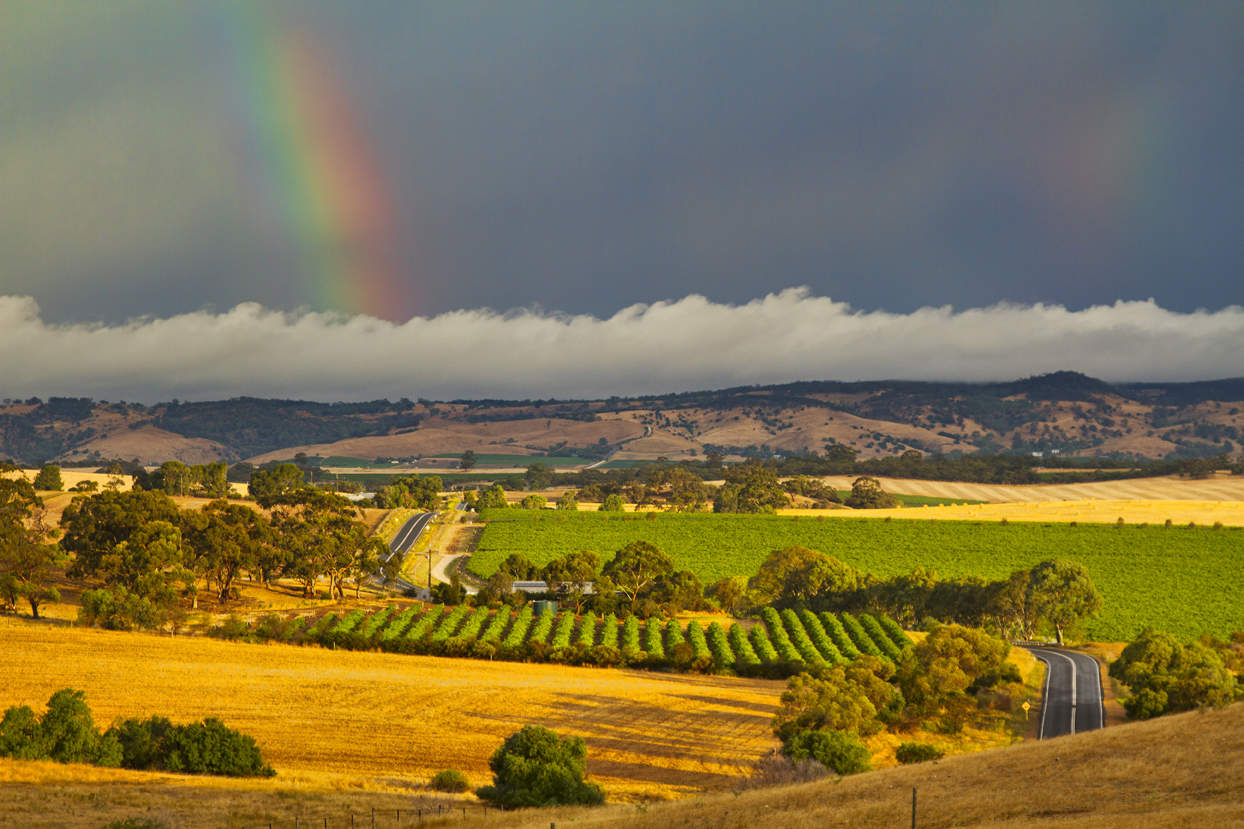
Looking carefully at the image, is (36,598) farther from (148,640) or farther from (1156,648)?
(1156,648)

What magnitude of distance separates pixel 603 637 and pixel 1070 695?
40563 mm

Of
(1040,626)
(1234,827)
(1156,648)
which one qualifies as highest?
(1234,827)

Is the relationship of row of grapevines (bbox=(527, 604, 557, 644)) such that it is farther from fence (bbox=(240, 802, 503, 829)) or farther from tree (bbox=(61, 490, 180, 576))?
fence (bbox=(240, 802, 503, 829))

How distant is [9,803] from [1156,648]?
230 ft

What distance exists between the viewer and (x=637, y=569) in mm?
111625

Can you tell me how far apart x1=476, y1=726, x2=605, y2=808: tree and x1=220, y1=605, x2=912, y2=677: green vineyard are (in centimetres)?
3528

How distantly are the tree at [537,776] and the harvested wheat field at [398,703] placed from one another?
4069mm

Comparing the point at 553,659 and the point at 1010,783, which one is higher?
the point at 1010,783

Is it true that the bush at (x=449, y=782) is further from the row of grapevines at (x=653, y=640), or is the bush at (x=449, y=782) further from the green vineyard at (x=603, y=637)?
the row of grapevines at (x=653, y=640)

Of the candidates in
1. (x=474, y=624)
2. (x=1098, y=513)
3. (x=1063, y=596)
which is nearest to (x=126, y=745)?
(x=474, y=624)

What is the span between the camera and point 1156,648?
68688mm

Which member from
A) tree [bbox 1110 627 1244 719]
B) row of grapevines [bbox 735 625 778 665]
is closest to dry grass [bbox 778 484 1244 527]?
row of grapevines [bbox 735 625 778 665]

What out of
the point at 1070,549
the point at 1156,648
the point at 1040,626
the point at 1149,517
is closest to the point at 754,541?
the point at 1070,549

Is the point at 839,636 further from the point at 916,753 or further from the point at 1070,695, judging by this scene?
the point at 916,753
